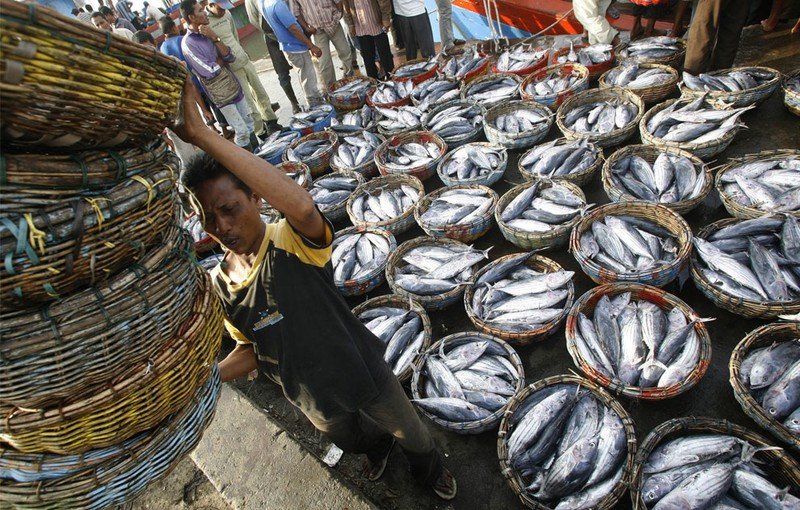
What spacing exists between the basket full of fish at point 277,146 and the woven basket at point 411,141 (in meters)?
2.01

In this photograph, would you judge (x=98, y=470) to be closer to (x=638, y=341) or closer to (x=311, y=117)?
(x=638, y=341)

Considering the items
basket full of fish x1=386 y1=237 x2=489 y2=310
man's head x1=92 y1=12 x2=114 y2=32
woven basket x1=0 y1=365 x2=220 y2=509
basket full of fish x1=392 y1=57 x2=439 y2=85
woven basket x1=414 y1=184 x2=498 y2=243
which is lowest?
basket full of fish x1=386 y1=237 x2=489 y2=310

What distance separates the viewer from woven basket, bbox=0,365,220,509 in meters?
1.30

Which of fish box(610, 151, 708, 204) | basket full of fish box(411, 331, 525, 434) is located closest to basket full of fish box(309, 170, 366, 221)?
basket full of fish box(411, 331, 525, 434)

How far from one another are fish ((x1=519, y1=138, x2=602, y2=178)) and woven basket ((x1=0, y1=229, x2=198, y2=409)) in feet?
14.7

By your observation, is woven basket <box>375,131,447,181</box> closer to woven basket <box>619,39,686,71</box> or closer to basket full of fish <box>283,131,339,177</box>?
basket full of fish <box>283,131,339,177</box>

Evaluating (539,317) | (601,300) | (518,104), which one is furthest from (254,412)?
(518,104)

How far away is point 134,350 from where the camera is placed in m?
1.24

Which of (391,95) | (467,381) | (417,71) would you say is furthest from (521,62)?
(467,381)

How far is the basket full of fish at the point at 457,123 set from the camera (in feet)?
20.7

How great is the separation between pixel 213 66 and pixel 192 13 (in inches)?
32.9

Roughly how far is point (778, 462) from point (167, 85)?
11.7 ft

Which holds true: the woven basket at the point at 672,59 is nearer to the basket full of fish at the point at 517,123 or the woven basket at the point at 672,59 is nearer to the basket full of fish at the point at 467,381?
the basket full of fish at the point at 517,123

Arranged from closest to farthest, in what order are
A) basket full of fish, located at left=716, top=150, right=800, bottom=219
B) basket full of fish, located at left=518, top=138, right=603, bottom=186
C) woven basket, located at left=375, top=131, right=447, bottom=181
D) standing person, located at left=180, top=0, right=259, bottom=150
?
basket full of fish, located at left=716, top=150, right=800, bottom=219 < basket full of fish, located at left=518, top=138, right=603, bottom=186 < woven basket, located at left=375, top=131, right=447, bottom=181 < standing person, located at left=180, top=0, right=259, bottom=150
